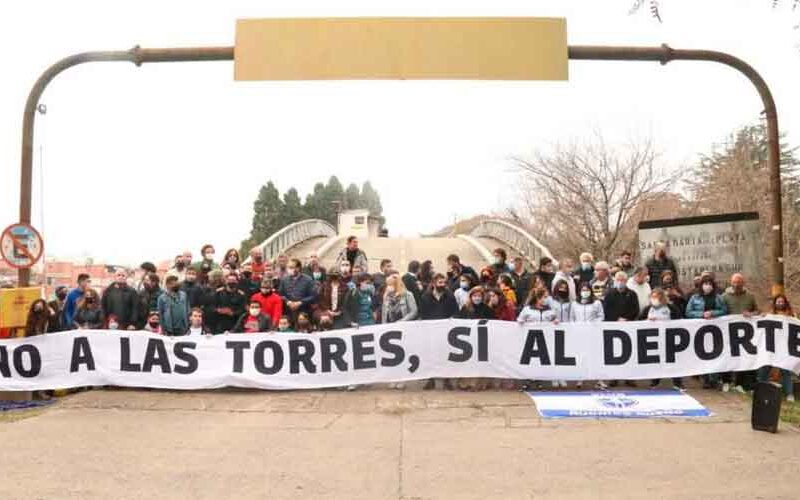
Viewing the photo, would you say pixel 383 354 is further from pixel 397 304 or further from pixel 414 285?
pixel 414 285

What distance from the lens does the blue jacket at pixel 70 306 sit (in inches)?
472

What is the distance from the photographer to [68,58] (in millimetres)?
11273

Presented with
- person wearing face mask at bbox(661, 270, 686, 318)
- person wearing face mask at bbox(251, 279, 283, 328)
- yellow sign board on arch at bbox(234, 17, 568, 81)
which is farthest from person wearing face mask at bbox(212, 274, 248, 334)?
person wearing face mask at bbox(661, 270, 686, 318)

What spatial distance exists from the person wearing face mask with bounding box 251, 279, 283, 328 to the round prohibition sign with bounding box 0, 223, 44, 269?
334 cm

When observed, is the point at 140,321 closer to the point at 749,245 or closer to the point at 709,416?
the point at 709,416

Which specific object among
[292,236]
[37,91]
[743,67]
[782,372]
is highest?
[743,67]

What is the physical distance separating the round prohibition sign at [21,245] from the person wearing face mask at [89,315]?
101 centimetres

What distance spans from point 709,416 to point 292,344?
5680 millimetres

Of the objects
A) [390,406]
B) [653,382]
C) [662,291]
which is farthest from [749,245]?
[390,406]

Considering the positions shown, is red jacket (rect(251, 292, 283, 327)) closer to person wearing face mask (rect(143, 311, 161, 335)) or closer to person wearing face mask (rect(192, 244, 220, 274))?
person wearing face mask (rect(143, 311, 161, 335))

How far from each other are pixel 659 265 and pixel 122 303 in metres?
8.99

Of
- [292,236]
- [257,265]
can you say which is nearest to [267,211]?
[292,236]

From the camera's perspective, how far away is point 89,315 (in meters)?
11.6

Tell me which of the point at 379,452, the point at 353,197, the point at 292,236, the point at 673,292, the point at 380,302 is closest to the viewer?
the point at 379,452
